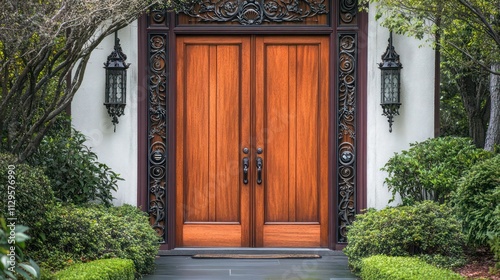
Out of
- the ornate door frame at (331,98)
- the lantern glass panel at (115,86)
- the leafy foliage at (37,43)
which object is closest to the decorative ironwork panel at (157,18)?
the ornate door frame at (331,98)

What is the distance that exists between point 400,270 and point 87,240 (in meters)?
2.82

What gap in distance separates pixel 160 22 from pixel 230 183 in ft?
6.91

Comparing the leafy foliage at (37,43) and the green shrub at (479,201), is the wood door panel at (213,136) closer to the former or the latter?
the leafy foliage at (37,43)

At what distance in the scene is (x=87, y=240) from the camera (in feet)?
23.6

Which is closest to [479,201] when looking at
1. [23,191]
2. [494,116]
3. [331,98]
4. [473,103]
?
[331,98]

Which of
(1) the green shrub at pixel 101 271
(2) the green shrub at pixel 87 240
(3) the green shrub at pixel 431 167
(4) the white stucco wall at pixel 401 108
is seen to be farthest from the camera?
(4) the white stucco wall at pixel 401 108

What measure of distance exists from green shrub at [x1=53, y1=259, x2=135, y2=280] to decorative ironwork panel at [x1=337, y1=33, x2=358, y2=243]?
3.17m

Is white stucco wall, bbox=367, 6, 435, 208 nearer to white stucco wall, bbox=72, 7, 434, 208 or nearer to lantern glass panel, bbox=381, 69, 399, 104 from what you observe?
white stucco wall, bbox=72, 7, 434, 208

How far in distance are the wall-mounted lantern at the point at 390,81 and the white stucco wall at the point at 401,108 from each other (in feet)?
0.33

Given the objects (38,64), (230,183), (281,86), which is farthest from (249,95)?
(38,64)

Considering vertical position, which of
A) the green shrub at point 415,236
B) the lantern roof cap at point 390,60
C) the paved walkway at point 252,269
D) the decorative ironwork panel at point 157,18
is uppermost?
the decorative ironwork panel at point 157,18

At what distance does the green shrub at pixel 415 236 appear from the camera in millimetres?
7504

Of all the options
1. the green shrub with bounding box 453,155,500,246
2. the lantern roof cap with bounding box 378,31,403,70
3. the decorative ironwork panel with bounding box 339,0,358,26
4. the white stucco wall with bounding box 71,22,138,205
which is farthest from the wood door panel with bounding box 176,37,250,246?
the green shrub with bounding box 453,155,500,246

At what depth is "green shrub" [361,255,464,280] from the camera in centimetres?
631
